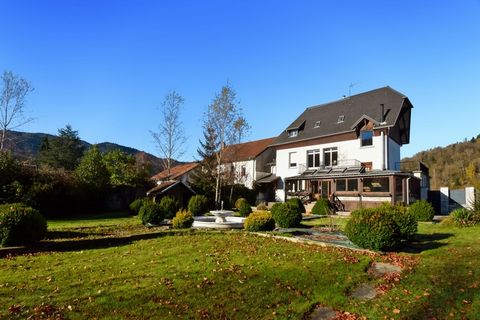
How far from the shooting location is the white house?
94.5 feet

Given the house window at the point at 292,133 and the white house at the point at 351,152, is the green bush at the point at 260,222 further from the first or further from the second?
the house window at the point at 292,133

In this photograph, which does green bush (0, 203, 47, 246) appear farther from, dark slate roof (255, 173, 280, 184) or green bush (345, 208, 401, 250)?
dark slate roof (255, 173, 280, 184)

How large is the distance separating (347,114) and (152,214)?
24.6 m

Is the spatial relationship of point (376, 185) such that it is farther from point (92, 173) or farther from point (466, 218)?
point (92, 173)

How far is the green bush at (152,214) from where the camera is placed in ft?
59.9

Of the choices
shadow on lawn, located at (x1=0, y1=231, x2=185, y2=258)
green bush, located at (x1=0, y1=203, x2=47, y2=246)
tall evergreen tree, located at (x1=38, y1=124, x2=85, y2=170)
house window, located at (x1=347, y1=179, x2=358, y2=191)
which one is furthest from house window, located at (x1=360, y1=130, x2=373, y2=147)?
tall evergreen tree, located at (x1=38, y1=124, x2=85, y2=170)

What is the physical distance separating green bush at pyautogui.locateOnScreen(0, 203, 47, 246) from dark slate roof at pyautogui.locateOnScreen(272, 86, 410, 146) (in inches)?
1075

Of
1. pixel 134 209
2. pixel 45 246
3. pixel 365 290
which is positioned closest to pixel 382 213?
pixel 365 290

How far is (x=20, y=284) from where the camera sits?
705cm

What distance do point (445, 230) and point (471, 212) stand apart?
267 cm

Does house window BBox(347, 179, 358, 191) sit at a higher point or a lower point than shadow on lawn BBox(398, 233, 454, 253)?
higher

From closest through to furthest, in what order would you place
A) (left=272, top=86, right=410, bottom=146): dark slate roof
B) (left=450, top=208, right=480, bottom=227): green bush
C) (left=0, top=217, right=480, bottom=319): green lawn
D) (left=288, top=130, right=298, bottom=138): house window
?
(left=0, top=217, right=480, bottom=319): green lawn
(left=450, top=208, right=480, bottom=227): green bush
(left=272, top=86, right=410, bottom=146): dark slate roof
(left=288, top=130, right=298, bottom=138): house window

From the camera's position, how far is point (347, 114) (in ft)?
117

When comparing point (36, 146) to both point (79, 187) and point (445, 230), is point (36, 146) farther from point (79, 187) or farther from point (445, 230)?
point (445, 230)
